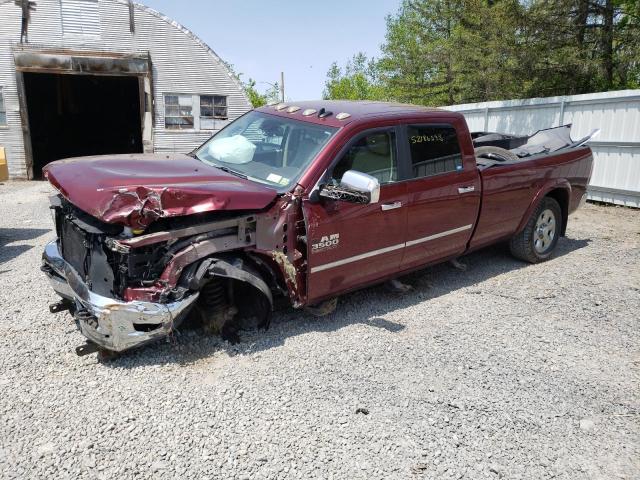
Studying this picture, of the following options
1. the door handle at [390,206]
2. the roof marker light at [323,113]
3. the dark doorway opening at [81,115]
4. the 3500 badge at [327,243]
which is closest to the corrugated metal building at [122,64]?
the dark doorway opening at [81,115]

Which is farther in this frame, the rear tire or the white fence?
the white fence

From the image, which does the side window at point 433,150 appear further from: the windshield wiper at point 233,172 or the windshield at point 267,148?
the windshield wiper at point 233,172

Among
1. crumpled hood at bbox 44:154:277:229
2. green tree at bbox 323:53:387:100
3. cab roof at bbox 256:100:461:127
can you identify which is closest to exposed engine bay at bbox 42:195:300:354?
crumpled hood at bbox 44:154:277:229

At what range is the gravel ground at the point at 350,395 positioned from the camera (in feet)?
9.39

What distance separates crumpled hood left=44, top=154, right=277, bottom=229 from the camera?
329 centimetres

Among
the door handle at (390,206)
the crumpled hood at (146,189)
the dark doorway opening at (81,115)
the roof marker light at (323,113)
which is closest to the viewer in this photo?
the crumpled hood at (146,189)

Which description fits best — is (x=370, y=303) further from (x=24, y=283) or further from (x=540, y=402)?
(x=24, y=283)

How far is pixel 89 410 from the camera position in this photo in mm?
3219

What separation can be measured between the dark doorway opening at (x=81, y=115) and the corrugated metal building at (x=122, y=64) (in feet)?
3.78

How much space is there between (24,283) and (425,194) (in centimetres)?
427

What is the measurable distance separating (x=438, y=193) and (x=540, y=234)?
2299 mm

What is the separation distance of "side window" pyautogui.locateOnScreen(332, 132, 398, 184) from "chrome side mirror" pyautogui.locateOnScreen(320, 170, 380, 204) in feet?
0.71

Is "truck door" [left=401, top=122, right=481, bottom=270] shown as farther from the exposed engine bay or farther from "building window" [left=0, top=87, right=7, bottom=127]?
"building window" [left=0, top=87, right=7, bottom=127]

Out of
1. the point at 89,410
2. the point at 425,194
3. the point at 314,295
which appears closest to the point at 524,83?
the point at 425,194
